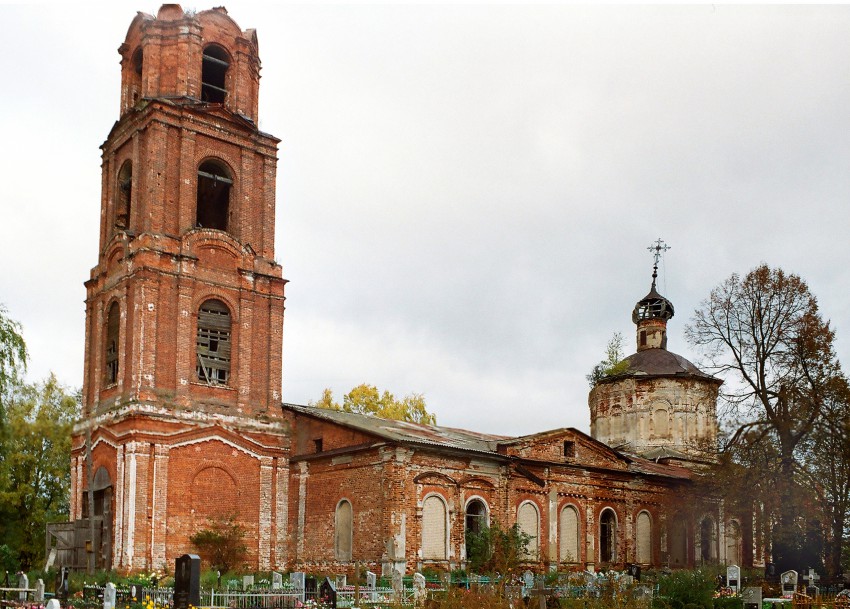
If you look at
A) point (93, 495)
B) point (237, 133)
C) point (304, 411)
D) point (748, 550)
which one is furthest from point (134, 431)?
point (748, 550)

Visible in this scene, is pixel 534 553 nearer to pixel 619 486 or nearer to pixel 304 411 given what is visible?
pixel 619 486

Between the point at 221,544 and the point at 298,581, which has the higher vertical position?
the point at 221,544

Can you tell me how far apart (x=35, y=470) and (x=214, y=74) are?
18051mm

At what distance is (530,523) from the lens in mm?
33750

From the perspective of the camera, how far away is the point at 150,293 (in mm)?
30750

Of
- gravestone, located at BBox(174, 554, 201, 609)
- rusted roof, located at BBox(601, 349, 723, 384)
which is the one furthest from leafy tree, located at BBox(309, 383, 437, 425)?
gravestone, located at BBox(174, 554, 201, 609)

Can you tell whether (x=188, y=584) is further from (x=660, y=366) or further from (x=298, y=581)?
(x=660, y=366)

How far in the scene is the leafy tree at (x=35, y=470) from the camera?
40.1 meters

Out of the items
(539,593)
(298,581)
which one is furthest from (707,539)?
(298,581)

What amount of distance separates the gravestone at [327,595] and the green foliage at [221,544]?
332 inches

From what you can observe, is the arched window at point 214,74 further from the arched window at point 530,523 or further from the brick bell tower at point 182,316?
the arched window at point 530,523

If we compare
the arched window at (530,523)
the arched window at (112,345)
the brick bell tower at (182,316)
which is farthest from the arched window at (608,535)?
the arched window at (112,345)

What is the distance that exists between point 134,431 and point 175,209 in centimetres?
721

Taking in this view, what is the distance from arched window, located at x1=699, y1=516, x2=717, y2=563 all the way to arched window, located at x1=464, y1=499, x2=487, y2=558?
12.7 meters
